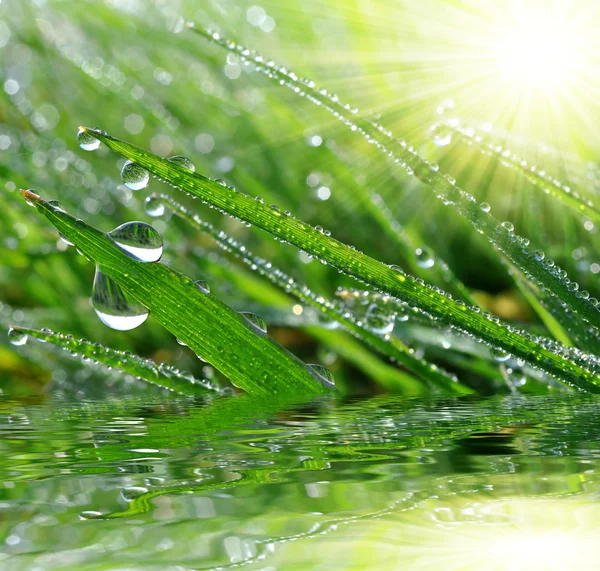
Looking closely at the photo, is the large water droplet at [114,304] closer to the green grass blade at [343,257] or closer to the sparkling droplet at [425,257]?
the green grass blade at [343,257]

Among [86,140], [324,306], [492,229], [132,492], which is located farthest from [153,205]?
[132,492]

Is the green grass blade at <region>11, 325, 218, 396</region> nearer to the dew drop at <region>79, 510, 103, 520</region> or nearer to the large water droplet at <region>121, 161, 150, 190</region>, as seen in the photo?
the large water droplet at <region>121, 161, 150, 190</region>

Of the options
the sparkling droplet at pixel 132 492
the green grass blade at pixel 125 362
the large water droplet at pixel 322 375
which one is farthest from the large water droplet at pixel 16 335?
the sparkling droplet at pixel 132 492

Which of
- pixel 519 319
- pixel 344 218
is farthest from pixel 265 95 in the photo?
pixel 519 319

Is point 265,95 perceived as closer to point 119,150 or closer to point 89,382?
point 89,382

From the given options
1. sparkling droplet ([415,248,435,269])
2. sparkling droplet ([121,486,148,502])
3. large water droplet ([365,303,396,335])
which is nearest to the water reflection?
sparkling droplet ([121,486,148,502])

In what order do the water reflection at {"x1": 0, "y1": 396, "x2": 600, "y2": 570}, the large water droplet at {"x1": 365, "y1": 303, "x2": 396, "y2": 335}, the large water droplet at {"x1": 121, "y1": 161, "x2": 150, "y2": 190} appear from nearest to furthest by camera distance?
the water reflection at {"x1": 0, "y1": 396, "x2": 600, "y2": 570} < the large water droplet at {"x1": 121, "y1": 161, "x2": 150, "y2": 190} < the large water droplet at {"x1": 365, "y1": 303, "x2": 396, "y2": 335}
